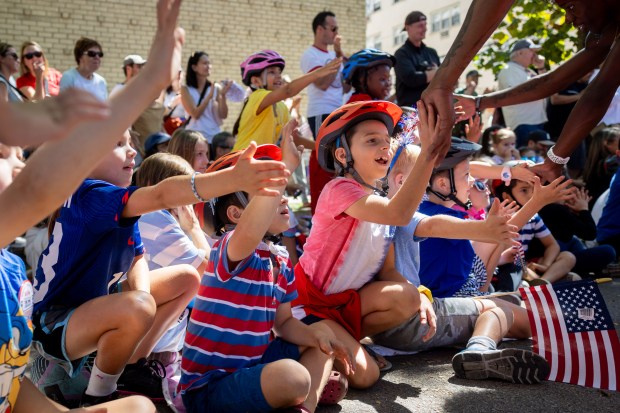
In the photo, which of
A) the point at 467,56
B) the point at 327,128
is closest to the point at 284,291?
the point at 327,128

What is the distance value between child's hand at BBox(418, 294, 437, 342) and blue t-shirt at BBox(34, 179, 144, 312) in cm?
145

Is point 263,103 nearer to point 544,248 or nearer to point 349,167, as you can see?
point 349,167

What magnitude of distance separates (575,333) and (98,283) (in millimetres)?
2318

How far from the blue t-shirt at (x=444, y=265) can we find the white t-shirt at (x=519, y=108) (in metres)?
5.08

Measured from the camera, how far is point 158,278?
10.0 feet

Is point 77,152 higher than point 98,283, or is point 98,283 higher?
point 77,152

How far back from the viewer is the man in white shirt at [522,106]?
8641mm

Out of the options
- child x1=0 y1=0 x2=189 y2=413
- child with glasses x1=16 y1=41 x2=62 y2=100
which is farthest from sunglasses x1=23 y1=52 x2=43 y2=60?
child x1=0 y1=0 x2=189 y2=413

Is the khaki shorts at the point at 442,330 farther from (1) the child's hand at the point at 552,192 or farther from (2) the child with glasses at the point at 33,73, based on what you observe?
(2) the child with glasses at the point at 33,73

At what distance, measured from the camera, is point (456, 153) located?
4078 mm

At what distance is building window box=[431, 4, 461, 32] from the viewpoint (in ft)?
101

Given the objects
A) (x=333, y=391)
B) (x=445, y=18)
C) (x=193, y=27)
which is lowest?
(x=333, y=391)

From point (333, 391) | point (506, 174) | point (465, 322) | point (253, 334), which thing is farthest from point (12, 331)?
point (506, 174)

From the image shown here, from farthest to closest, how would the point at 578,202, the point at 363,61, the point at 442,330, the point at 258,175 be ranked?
the point at 578,202 < the point at 363,61 < the point at 442,330 < the point at 258,175
